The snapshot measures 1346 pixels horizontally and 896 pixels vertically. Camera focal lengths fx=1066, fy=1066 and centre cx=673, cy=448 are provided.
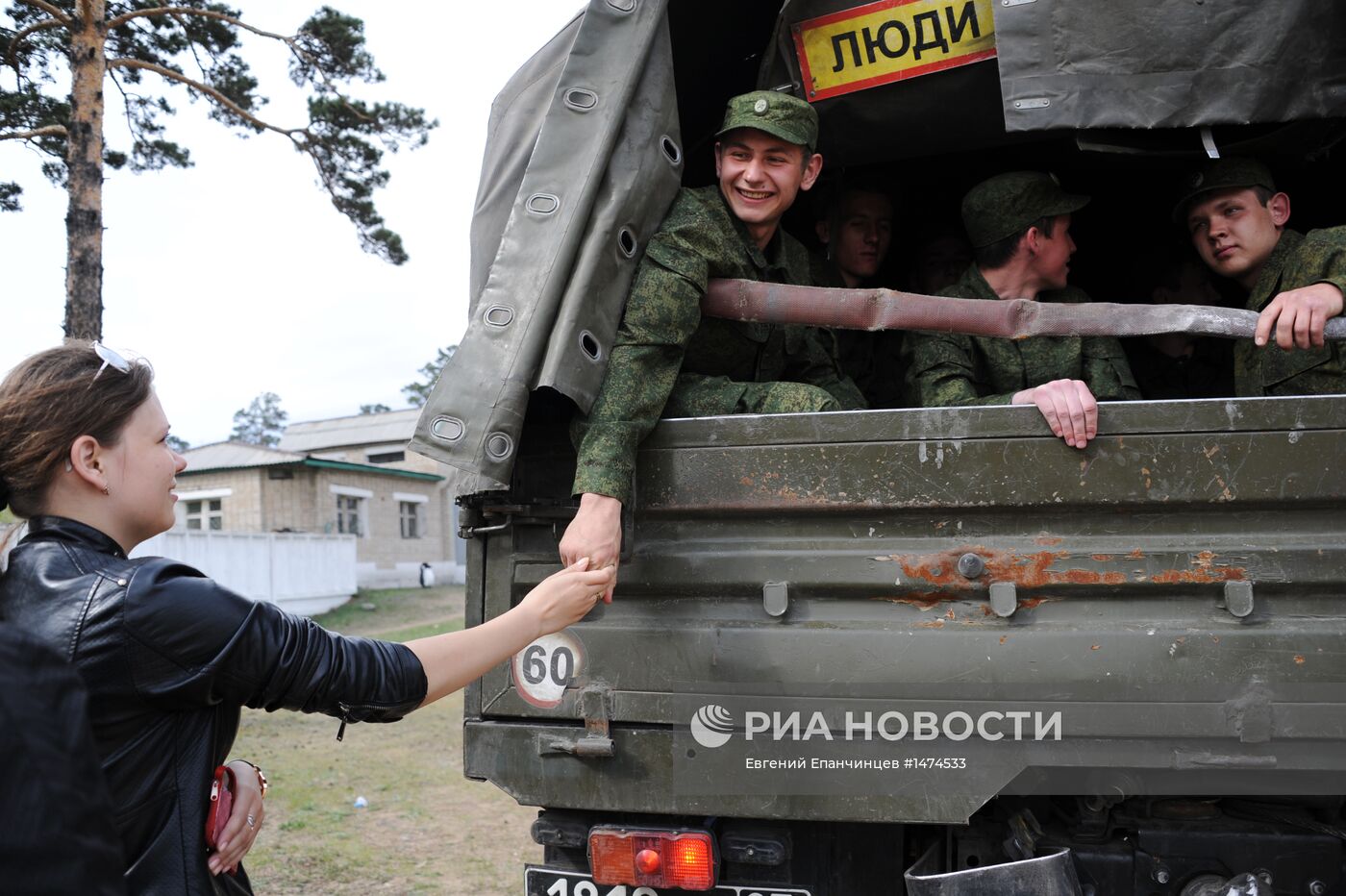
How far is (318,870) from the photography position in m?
5.00

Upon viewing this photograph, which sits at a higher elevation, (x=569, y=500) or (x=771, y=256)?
(x=771, y=256)

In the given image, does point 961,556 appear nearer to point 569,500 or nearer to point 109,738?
point 569,500

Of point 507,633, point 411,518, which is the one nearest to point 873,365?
point 507,633

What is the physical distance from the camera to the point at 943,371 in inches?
114

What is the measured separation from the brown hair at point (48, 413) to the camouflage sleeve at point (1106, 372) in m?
2.55

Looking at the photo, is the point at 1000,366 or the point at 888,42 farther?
the point at 888,42

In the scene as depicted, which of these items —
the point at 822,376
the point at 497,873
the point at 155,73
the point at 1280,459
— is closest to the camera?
the point at 1280,459

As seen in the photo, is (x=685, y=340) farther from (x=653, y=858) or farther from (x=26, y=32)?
(x=26, y=32)

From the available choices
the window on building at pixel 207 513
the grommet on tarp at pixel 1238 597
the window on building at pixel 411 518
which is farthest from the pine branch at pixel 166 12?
the window on building at pixel 411 518

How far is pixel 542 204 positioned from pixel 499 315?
304 millimetres

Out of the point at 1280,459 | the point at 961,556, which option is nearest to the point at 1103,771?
the point at 961,556

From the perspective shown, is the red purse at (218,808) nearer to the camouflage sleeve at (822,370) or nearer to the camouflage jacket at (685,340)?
the camouflage jacket at (685,340)

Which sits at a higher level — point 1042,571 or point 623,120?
point 623,120

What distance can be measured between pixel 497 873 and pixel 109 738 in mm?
3836
